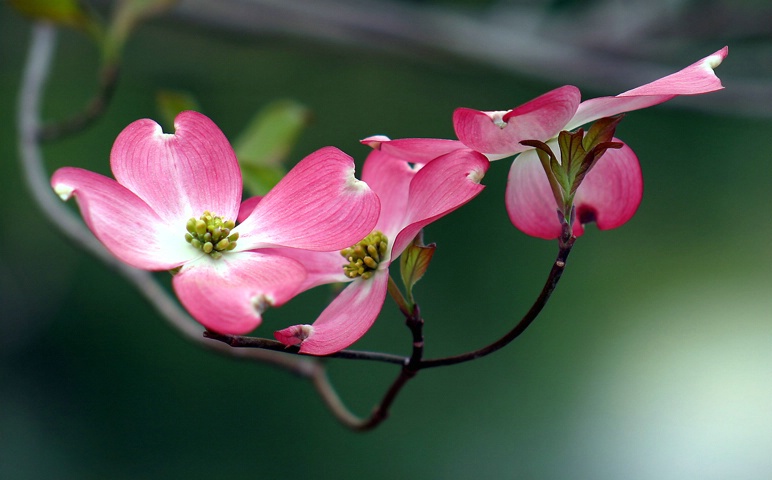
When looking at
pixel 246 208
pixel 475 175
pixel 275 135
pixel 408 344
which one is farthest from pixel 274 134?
pixel 408 344

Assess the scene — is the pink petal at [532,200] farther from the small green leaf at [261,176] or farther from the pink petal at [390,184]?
the small green leaf at [261,176]

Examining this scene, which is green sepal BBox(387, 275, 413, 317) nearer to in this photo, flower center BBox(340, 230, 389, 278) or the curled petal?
flower center BBox(340, 230, 389, 278)

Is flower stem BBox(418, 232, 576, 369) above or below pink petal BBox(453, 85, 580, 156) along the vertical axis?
below

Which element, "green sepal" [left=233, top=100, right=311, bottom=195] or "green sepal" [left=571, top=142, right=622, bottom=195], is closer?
"green sepal" [left=571, top=142, right=622, bottom=195]

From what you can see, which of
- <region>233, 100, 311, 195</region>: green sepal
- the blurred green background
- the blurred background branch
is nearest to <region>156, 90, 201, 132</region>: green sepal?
<region>233, 100, 311, 195</region>: green sepal

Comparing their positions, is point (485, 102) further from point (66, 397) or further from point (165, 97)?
point (165, 97)

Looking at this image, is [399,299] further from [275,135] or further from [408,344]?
[408,344]

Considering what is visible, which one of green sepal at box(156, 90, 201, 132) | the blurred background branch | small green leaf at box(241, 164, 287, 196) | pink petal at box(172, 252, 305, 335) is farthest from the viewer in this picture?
the blurred background branch

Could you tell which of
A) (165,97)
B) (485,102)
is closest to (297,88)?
(485,102)
